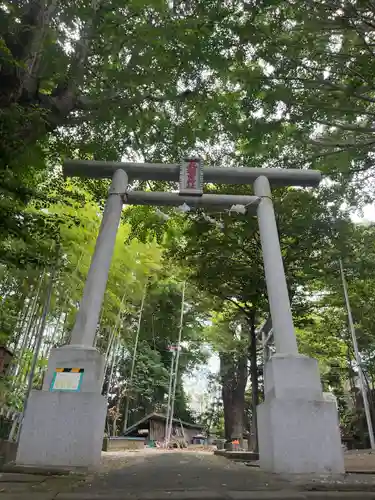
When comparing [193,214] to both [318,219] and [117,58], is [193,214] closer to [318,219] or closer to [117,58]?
[318,219]

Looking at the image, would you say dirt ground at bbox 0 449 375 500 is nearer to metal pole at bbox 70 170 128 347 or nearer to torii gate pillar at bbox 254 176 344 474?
torii gate pillar at bbox 254 176 344 474

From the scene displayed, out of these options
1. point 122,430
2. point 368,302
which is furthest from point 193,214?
point 122,430

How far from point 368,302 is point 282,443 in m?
10.6

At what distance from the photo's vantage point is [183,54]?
5090 millimetres

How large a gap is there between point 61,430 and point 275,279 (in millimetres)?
3300

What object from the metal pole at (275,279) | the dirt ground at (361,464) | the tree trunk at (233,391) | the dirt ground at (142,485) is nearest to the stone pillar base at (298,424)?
the metal pole at (275,279)

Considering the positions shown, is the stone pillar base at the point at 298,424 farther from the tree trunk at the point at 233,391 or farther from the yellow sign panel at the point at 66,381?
the tree trunk at the point at 233,391

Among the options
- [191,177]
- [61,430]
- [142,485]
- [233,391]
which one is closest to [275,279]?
[191,177]

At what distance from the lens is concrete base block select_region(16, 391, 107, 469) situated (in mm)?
4035

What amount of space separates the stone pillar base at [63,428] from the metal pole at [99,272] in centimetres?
60

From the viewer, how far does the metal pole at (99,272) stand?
192 inches

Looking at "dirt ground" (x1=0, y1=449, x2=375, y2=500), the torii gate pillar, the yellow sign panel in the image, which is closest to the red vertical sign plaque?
the torii gate pillar

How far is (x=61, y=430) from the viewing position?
13.6ft

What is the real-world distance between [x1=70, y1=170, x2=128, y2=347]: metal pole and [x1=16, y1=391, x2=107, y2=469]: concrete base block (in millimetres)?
765
